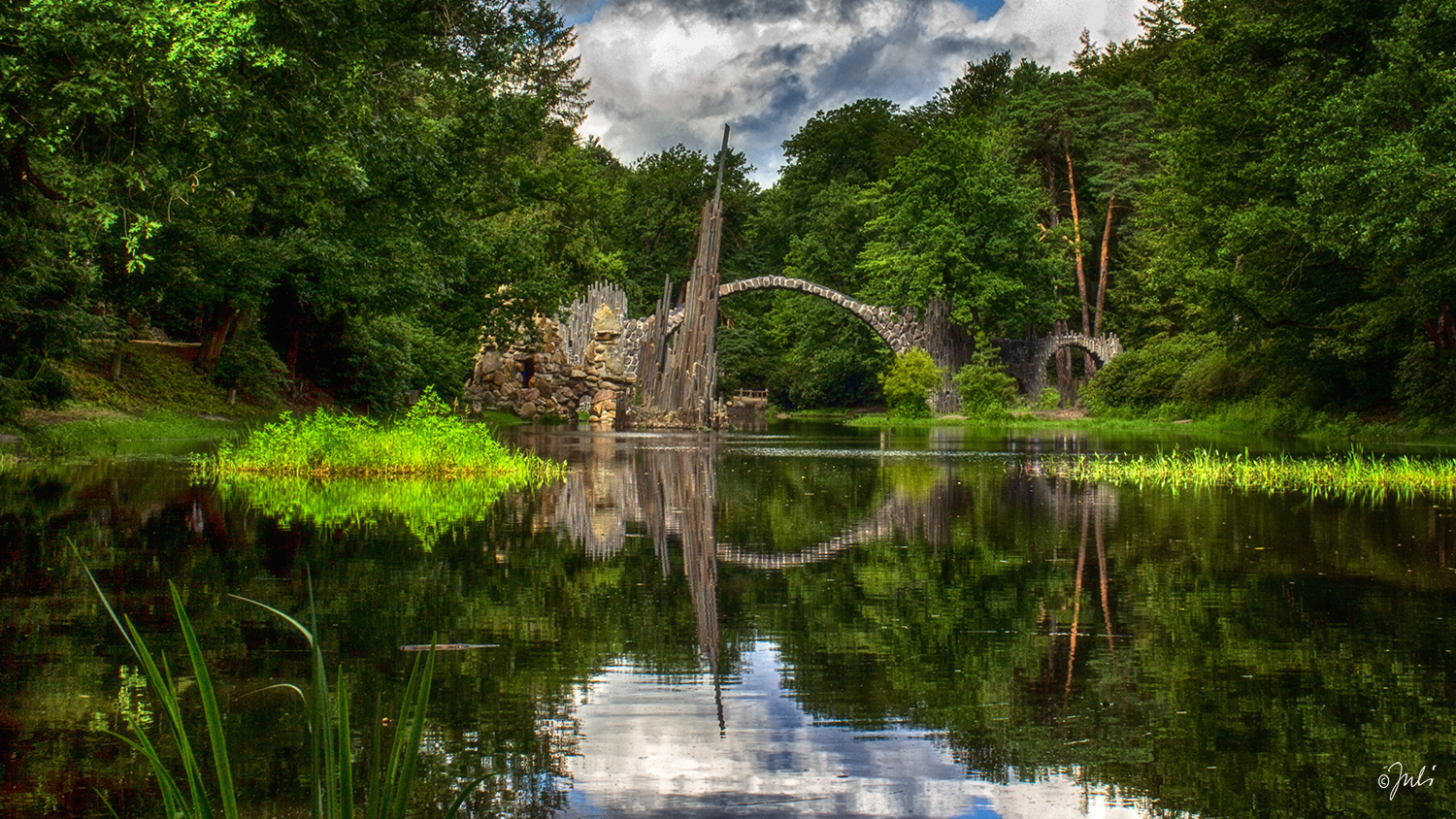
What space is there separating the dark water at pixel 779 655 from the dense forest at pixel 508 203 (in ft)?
11.7

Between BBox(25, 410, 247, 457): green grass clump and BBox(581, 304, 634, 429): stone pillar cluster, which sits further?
BBox(581, 304, 634, 429): stone pillar cluster

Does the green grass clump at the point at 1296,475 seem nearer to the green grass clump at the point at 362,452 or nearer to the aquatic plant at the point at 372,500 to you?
the green grass clump at the point at 362,452

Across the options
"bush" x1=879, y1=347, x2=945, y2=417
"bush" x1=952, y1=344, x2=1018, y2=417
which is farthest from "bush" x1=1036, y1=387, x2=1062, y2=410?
"bush" x1=879, y1=347, x2=945, y2=417

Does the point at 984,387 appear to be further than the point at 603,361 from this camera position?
No

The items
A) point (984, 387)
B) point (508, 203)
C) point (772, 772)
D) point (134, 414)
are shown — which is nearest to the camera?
point (772, 772)

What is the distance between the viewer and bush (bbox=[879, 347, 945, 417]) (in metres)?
48.4

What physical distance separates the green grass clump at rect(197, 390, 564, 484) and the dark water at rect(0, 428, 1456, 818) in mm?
3598

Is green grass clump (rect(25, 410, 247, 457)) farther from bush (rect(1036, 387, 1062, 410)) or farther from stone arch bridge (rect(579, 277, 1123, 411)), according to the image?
bush (rect(1036, 387, 1062, 410))

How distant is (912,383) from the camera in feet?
159

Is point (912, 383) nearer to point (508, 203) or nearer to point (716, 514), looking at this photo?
point (508, 203)

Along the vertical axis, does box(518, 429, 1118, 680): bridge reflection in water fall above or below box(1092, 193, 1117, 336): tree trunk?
below

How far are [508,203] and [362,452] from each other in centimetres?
1341

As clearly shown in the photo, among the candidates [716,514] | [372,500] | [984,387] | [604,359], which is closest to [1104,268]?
[984,387]

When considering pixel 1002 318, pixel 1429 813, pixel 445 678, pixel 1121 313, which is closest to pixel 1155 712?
pixel 1429 813
